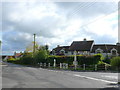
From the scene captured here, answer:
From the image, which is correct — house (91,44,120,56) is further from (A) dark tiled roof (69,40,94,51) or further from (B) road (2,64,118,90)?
(B) road (2,64,118,90)

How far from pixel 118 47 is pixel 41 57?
23.9 meters

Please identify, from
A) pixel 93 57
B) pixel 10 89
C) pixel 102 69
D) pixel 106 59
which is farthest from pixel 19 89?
pixel 106 59

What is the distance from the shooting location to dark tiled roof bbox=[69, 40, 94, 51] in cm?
5946

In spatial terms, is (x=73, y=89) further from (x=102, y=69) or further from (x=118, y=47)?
(x=118, y=47)

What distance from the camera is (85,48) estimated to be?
194 ft

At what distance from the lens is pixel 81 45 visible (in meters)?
61.7

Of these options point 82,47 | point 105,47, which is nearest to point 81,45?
point 82,47

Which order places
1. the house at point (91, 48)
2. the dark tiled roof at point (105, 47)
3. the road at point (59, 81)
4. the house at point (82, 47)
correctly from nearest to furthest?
the road at point (59, 81)
the house at point (91, 48)
the dark tiled roof at point (105, 47)
the house at point (82, 47)

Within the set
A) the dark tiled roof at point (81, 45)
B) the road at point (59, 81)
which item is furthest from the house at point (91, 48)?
the road at point (59, 81)

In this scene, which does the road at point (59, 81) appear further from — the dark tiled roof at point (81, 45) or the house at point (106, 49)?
the dark tiled roof at point (81, 45)

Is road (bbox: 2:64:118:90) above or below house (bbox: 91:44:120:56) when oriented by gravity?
below

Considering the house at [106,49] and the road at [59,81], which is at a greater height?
the house at [106,49]

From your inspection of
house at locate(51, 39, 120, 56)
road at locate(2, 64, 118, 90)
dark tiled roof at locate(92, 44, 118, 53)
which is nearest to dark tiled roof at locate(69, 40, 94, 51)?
house at locate(51, 39, 120, 56)

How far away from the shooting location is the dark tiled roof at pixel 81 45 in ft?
195
